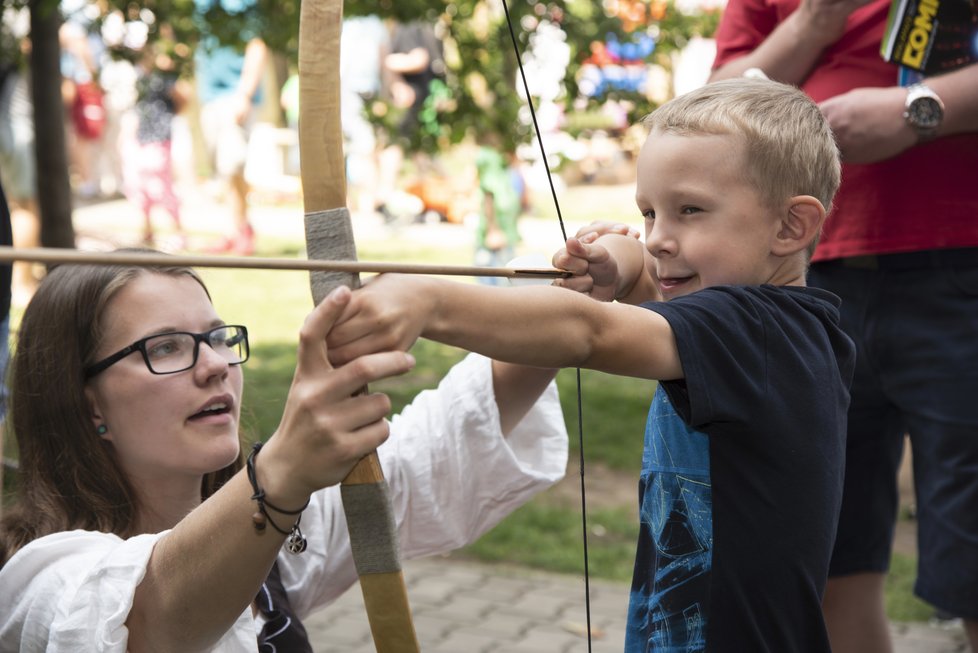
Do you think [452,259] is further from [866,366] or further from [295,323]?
[866,366]

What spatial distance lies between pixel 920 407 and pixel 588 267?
3.28ft

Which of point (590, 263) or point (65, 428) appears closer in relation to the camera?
point (590, 263)

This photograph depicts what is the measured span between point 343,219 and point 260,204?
47.5 feet

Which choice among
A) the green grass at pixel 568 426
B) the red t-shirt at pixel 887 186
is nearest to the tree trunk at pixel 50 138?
the green grass at pixel 568 426

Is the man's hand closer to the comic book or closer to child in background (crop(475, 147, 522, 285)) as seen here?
the comic book

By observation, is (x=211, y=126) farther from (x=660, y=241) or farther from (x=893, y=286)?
(x=660, y=241)

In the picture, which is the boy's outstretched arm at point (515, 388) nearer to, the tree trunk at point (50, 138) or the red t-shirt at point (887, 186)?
the red t-shirt at point (887, 186)

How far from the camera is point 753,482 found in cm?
A: 162

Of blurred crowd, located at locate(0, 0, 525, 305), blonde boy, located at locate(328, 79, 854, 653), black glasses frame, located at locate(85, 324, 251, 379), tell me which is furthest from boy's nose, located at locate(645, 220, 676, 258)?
blurred crowd, located at locate(0, 0, 525, 305)

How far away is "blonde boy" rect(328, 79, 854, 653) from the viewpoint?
1.54m

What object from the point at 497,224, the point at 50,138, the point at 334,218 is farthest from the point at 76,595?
the point at 497,224

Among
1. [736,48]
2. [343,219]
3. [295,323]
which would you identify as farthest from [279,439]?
[295,323]

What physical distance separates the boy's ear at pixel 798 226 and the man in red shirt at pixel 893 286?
0.66 m

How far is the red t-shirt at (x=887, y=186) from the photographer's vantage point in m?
2.43
